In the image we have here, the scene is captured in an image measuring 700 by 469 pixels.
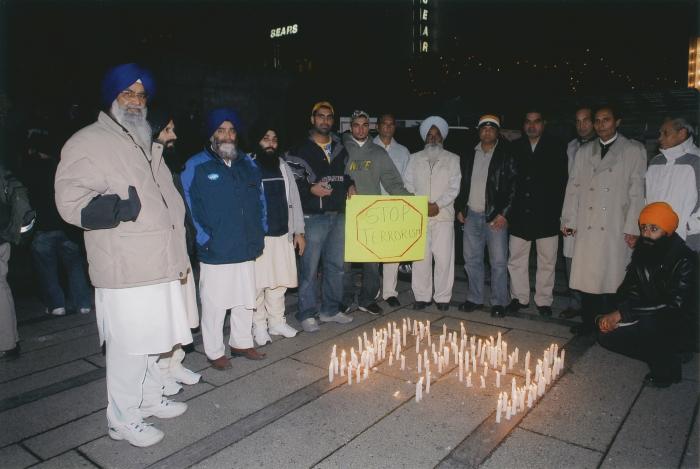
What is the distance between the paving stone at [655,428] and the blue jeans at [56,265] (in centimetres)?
648

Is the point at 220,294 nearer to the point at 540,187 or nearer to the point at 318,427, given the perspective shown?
the point at 318,427

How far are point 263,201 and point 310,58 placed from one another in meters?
27.0

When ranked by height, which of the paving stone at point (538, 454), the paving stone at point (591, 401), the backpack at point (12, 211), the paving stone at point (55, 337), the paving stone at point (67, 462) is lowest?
the paving stone at point (55, 337)

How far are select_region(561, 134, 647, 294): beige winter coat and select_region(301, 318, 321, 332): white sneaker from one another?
121 inches

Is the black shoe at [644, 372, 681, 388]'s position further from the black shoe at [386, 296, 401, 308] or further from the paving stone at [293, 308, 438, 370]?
the black shoe at [386, 296, 401, 308]

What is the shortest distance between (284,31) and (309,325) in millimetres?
38943

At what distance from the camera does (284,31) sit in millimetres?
40125

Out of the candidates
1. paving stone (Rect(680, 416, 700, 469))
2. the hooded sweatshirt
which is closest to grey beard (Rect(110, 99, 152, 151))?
the hooded sweatshirt

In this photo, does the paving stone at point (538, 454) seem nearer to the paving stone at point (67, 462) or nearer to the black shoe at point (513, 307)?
the paving stone at point (67, 462)

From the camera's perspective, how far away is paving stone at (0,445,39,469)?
3.25 metres

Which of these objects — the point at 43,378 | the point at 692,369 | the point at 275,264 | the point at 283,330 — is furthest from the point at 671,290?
the point at 43,378

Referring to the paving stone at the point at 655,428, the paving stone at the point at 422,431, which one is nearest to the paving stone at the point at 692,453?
the paving stone at the point at 655,428

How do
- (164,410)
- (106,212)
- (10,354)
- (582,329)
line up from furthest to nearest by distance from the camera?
1. (582,329)
2. (10,354)
3. (164,410)
4. (106,212)

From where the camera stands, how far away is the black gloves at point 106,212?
3025 millimetres
